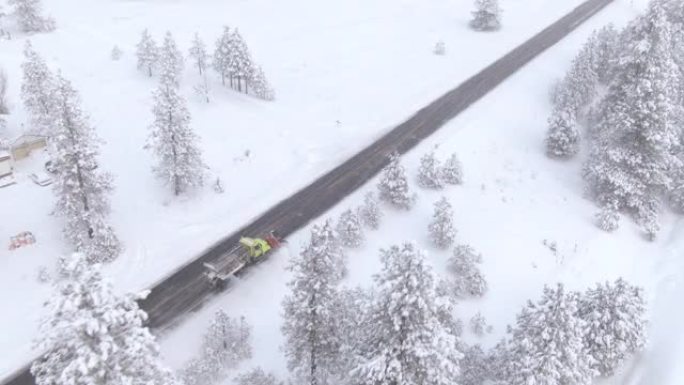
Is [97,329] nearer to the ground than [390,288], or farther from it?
farther from it

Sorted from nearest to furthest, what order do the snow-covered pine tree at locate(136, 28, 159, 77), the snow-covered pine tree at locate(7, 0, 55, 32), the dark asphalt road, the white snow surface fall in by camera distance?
1. the dark asphalt road
2. the white snow surface
3. the snow-covered pine tree at locate(136, 28, 159, 77)
4. the snow-covered pine tree at locate(7, 0, 55, 32)

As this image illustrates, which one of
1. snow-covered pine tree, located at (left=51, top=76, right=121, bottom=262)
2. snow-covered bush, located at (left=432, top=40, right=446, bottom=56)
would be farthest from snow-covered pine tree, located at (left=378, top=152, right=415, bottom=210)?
snow-covered bush, located at (left=432, top=40, right=446, bottom=56)

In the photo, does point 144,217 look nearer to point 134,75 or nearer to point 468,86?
point 134,75

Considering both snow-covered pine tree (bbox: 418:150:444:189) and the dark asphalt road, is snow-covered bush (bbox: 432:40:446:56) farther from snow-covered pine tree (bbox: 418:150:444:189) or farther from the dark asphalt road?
snow-covered pine tree (bbox: 418:150:444:189)

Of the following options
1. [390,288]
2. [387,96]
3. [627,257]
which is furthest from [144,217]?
[627,257]

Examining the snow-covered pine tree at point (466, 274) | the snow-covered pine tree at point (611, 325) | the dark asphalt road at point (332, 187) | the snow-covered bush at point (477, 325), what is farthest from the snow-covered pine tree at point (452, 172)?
the snow-covered pine tree at point (611, 325)

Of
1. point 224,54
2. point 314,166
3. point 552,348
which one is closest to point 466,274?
point 552,348

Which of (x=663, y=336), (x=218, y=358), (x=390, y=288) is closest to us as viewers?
(x=390, y=288)

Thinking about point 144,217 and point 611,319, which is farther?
point 144,217

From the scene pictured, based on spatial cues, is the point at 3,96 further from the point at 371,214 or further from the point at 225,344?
the point at 225,344
